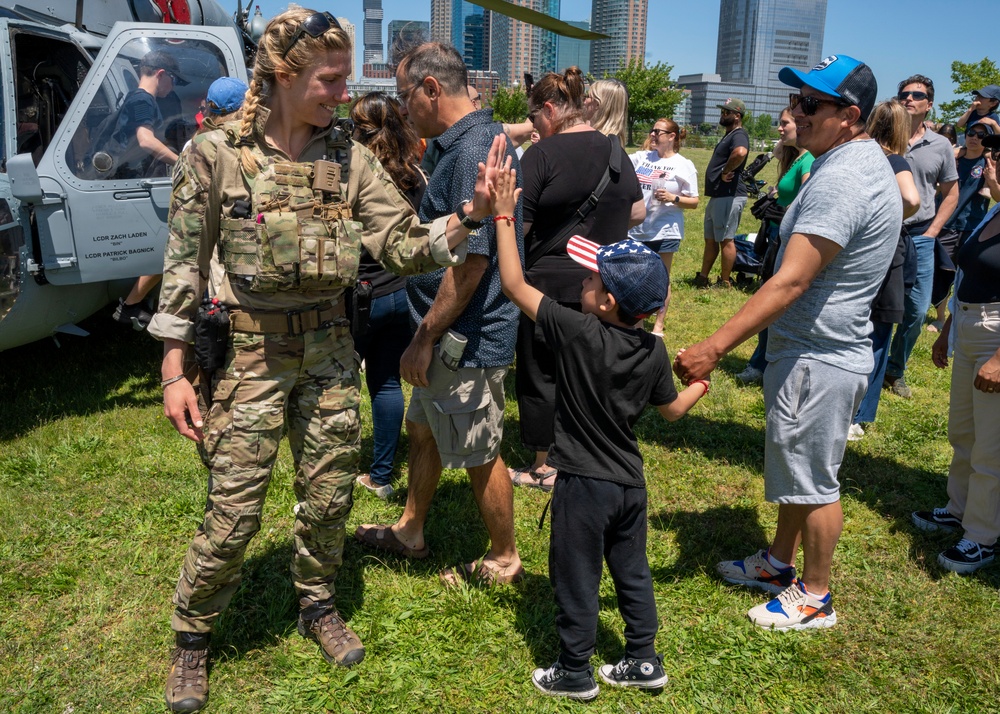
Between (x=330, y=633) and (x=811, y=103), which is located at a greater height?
(x=811, y=103)

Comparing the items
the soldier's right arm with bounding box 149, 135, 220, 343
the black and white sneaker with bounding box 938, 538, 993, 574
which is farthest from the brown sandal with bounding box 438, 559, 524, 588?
the black and white sneaker with bounding box 938, 538, 993, 574

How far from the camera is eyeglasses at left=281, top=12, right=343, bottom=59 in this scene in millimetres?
2455

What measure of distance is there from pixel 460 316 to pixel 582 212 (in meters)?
1.33

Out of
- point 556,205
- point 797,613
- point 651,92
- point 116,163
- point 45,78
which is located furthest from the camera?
point 651,92

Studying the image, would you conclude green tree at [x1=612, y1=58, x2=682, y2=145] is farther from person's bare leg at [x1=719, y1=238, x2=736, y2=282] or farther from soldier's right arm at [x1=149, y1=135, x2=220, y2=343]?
soldier's right arm at [x1=149, y1=135, x2=220, y2=343]

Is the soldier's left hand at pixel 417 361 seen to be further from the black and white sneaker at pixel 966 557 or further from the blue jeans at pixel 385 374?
the black and white sneaker at pixel 966 557

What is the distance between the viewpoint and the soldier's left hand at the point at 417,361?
3064mm

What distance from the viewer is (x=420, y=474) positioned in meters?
3.62

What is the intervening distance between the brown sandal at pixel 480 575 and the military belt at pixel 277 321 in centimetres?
146

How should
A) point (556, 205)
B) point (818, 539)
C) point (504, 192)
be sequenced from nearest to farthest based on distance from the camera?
point (504, 192) → point (818, 539) → point (556, 205)

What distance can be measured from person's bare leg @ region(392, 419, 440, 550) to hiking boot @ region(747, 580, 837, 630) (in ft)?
5.13

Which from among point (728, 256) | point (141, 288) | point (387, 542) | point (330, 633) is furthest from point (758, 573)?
point (728, 256)

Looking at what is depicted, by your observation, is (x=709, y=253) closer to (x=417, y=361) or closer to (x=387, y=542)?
(x=387, y=542)

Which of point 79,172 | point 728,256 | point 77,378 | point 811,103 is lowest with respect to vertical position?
point 77,378
